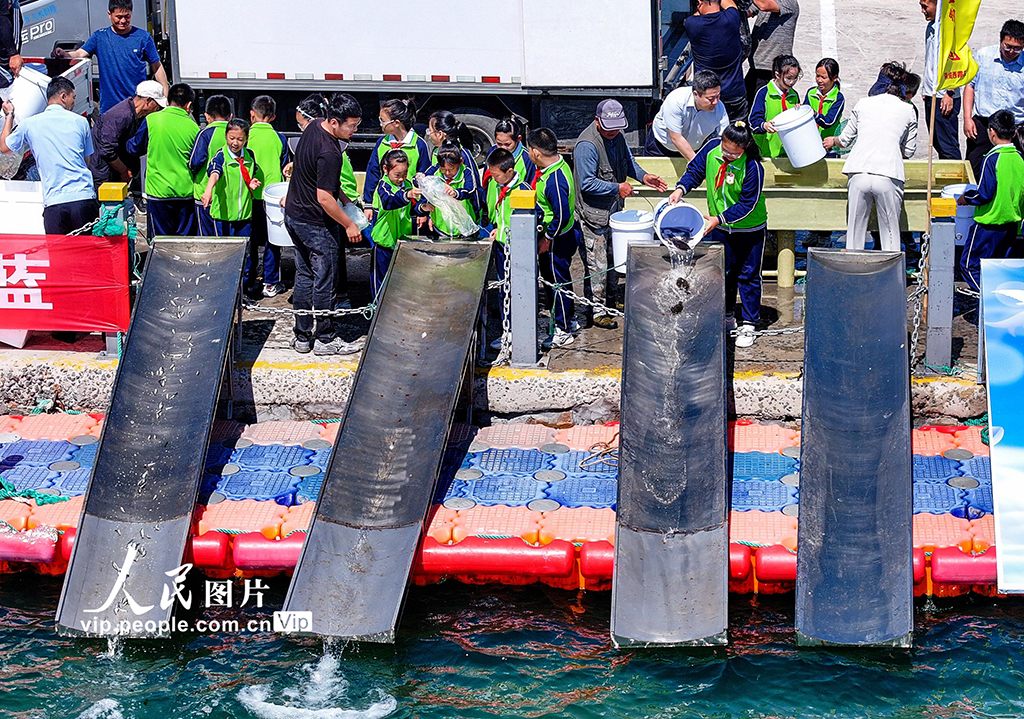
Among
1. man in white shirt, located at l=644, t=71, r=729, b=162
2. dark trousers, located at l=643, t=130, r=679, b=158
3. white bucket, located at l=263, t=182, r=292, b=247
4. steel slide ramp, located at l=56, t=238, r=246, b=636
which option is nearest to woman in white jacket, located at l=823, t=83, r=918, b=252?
man in white shirt, located at l=644, t=71, r=729, b=162

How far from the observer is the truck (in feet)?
42.5

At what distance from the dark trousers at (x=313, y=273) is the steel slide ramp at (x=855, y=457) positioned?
3.35 meters

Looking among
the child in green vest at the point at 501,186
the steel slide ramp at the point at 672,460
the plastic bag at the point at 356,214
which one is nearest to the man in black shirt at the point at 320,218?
the plastic bag at the point at 356,214

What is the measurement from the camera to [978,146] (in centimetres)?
1155

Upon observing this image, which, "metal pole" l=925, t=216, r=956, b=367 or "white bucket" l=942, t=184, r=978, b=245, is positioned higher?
"white bucket" l=942, t=184, r=978, b=245

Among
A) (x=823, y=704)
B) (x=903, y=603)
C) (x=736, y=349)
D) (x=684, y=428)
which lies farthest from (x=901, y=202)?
(x=823, y=704)

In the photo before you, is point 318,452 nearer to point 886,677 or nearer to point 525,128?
point 886,677

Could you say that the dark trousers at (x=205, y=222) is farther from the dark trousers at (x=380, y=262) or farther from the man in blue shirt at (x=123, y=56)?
the man in blue shirt at (x=123, y=56)

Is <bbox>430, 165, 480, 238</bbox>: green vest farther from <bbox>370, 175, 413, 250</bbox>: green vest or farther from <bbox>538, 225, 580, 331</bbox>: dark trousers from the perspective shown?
<bbox>538, 225, 580, 331</bbox>: dark trousers

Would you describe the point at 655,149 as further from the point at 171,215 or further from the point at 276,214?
the point at 171,215

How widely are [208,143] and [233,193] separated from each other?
1.40ft

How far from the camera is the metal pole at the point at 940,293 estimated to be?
8703mm

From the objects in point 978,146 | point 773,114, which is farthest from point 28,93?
point 978,146

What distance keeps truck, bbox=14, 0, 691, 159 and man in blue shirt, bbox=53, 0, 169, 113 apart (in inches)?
43.3
